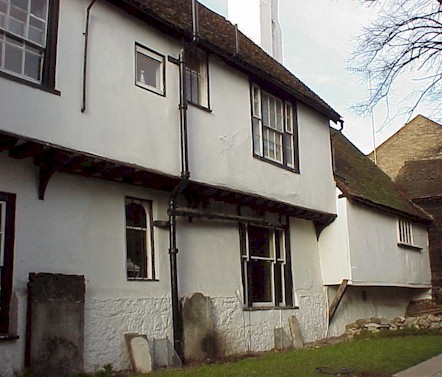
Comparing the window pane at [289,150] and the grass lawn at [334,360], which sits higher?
the window pane at [289,150]

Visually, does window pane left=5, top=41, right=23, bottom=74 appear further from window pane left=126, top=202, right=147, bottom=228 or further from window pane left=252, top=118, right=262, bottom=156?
window pane left=252, top=118, right=262, bottom=156

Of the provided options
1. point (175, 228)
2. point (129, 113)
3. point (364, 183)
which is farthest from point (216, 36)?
point (364, 183)

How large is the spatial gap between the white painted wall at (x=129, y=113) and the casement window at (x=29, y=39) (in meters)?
0.21

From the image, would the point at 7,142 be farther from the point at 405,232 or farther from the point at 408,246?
the point at 405,232

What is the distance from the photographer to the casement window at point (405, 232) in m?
22.1

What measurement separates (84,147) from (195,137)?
3256 mm

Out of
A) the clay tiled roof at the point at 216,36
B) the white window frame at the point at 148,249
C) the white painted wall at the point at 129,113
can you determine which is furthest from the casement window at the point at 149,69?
the white window frame at the point at 148,249

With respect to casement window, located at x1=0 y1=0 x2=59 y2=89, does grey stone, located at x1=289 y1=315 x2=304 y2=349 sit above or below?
below

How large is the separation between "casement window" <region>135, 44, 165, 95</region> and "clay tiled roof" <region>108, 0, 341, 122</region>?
629 mm

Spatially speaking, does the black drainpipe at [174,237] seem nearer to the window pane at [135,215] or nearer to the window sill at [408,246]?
the window pane at [135,215]

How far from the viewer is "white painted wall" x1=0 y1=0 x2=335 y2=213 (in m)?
10.2

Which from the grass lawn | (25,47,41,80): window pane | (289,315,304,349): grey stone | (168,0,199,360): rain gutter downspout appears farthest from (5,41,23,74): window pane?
(289,315,304,349): grey stone

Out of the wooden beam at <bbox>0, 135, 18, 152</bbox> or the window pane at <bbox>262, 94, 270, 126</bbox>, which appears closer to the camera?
the wooden beam at <bbox>0, 135, 18, 152</bbox>

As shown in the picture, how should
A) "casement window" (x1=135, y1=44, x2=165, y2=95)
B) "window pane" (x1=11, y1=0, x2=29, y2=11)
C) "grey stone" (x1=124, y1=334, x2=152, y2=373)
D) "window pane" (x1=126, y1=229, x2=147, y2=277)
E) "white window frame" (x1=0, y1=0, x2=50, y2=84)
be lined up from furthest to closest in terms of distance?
"casement window" (x1=135, y1=44, x2=165, y2=95), "window pane" (x1=126, y1=229, x2=147, y2=277), "grey stone" (x1=124, y1=334, x2=152, y2=373), "window pane" (x1=11, y1=0, x2=29, y2=11), "white window frame" (x1=0, y1=0, x2=50, y2=84)
